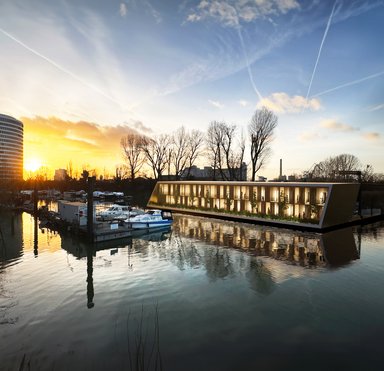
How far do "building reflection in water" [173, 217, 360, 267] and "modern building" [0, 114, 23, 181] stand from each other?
156 m

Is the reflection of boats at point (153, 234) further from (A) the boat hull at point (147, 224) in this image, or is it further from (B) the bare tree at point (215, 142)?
(B) the bare tree at point (215, 142)

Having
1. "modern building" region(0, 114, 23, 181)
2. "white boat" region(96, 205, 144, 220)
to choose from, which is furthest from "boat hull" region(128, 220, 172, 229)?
"modern building" region(0, 114, 23, 181)

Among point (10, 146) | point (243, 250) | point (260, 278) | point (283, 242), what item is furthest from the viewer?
point (10, 146)

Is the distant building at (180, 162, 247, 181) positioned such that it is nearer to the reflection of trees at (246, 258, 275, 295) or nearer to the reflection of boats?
the reflection of boats

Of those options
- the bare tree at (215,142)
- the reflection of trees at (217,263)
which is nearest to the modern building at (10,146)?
the bare tree at (215,142)

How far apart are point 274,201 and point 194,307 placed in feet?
78.9

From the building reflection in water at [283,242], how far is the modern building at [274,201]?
185 centimetres

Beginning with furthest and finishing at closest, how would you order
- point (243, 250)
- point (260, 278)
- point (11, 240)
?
point (11, 240) → point (243, 250) → point (260, 278)

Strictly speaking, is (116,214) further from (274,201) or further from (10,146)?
(10,146)

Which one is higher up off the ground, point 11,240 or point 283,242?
point 283,242

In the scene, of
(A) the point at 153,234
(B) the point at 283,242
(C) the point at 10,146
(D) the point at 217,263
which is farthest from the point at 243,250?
(C) the point at 10,146

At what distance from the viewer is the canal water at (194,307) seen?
30.8 ft

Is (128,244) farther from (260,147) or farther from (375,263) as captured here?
(260,147)

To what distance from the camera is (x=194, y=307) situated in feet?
42.2
